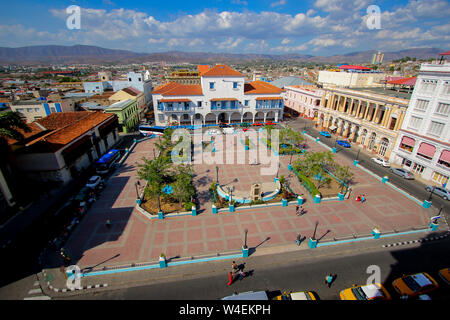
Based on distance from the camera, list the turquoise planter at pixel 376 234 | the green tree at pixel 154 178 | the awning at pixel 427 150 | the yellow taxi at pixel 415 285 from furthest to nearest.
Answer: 1. the awning at pixel 427 150
2. the green tree at pixel 154 178
3. the turquoise planter at pixel 376 234
4. the yellow taxi at pixel 415 285

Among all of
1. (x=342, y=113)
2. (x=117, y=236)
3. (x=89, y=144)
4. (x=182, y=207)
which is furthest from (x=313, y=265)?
(x=342, y=113)

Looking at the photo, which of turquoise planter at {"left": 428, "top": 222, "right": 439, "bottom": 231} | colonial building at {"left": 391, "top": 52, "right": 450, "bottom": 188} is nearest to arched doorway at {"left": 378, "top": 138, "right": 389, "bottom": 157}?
colonial building at {"left": 391, "top": 52, "right": 450, "bottom": 188}

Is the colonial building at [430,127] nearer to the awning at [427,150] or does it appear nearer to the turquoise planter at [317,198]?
the awning at [427,150]

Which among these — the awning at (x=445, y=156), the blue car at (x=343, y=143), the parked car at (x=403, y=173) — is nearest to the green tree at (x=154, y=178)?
the parked car at (x=403, y=173)

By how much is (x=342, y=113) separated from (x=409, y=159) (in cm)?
1898

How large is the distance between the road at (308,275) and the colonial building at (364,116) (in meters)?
23.7

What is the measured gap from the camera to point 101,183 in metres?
32.0

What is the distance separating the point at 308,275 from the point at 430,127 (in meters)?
30.2

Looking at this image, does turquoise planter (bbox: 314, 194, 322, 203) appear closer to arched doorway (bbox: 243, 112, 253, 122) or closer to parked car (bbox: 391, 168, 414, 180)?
parked car (bbox: 391, 168, 414, 180)

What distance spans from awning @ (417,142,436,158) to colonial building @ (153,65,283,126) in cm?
3295

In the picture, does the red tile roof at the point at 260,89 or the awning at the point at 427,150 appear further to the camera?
the red tile roof at the point at 260,89

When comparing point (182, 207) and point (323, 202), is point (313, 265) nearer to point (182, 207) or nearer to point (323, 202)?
point (323, 202)

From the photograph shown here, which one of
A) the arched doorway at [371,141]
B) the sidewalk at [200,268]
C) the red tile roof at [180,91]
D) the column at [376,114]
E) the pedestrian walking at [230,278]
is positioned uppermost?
Result: the red tile roof at [180,91]

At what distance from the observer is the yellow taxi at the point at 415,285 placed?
17272mm
